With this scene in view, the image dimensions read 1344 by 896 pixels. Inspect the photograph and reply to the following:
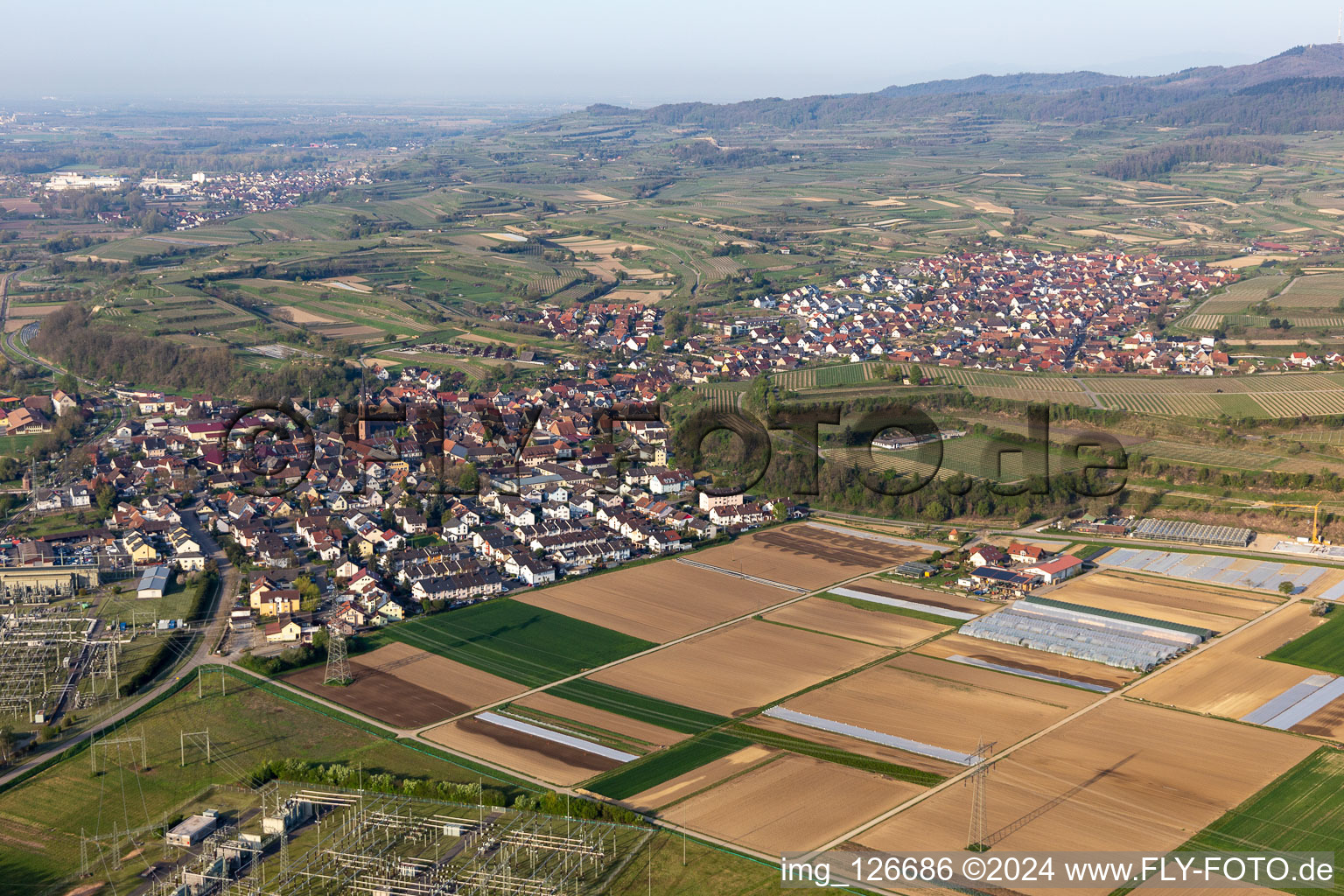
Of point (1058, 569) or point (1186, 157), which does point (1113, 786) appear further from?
point (1186, 157)

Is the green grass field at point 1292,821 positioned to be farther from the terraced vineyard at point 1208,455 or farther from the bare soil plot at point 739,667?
the terraced vineyard at point 1208,455

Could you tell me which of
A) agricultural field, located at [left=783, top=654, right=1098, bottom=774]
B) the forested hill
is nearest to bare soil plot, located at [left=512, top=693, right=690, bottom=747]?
agricultural field, located at [left=783, top=654, right=1098, bottom=774]

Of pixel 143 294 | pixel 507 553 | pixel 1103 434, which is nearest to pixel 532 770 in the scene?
pixel 507 553

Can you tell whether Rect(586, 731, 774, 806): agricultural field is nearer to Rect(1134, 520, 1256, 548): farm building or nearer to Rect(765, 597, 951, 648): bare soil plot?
Rect(765, 597, 951, 648): bare soil plot

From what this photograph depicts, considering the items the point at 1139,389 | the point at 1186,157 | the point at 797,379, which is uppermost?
the point at 1186,157

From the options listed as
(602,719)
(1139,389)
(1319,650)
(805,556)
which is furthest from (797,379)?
(602,719)

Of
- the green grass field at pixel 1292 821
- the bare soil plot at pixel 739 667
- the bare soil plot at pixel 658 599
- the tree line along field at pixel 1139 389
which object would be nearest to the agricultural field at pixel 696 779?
the bare soil plot at pixel 739 667

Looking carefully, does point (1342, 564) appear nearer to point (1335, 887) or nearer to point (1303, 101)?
point (1335, 887)
